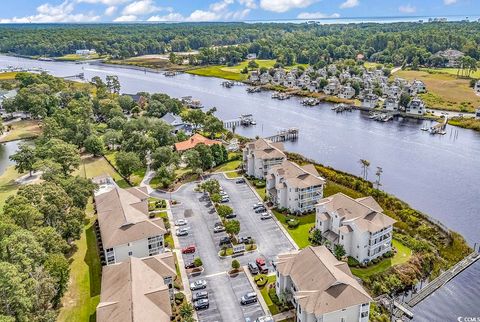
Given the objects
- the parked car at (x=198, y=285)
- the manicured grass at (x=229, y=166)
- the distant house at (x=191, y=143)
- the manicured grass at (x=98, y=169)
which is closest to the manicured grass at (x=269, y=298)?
the parked car at (x=198, y=285)

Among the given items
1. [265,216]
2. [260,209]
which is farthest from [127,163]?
[265,216]

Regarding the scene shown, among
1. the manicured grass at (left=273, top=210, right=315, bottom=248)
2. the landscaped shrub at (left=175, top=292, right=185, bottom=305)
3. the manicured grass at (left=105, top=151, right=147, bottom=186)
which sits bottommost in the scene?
the landscaped shrub at (left=175, top=292, right=185, bottom=305)

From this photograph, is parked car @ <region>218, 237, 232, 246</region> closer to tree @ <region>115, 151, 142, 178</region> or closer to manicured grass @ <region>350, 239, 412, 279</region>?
manicured grass @ <region>350, 239, 412, 279</region>

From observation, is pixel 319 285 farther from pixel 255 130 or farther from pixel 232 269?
pixel 255 130

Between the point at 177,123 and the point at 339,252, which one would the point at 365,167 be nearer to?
the point at 339,252

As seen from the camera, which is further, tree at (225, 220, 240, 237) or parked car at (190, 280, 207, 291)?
tree at (225, 220, 240, 237)

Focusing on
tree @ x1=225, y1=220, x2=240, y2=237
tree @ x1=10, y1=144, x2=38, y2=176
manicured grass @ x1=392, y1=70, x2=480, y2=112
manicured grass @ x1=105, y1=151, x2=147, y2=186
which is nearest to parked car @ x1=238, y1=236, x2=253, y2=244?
tree @ x1=225, y1=220, x2=240, y2=237

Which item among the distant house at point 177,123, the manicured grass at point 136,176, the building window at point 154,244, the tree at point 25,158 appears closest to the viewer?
the building window at point 154,244

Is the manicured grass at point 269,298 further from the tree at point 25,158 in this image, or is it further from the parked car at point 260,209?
the tree at point 25,158
